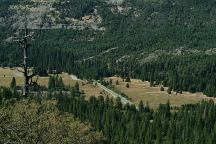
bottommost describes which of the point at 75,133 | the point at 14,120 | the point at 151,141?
the point at 151,141

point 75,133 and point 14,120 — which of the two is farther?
point 75,133

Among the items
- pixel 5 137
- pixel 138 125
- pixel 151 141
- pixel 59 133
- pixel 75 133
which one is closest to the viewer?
pixel 5 137

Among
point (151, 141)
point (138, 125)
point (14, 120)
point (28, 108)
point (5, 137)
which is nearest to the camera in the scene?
point (5, 137)

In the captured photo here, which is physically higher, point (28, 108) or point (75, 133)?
point (28, 108)

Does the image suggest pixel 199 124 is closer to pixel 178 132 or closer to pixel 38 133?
pixel 178 132

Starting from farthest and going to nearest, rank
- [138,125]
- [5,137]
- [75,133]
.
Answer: [138,125]
[75,133]
[5,137]

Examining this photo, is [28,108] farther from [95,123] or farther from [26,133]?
[95,123]

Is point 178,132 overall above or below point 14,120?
below

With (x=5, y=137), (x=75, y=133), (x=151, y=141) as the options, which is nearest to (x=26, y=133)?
(x=5, y=137)

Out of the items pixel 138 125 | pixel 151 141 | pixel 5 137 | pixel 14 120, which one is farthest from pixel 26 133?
pixel 138 125
